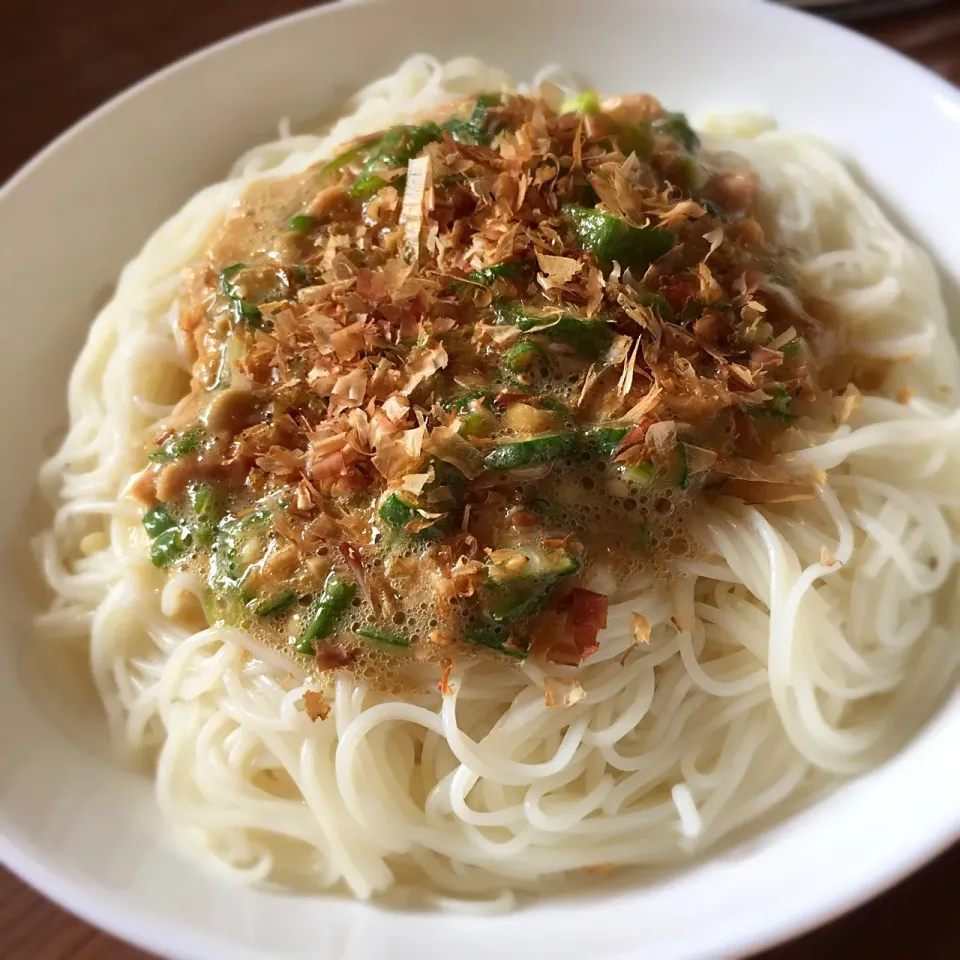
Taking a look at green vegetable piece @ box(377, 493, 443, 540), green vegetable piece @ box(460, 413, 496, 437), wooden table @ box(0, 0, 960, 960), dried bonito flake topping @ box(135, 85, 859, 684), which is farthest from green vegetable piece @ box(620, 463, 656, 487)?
wooden table @ box(0, 0, 960, 960)

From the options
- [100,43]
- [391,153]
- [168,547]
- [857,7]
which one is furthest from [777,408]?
[100,43]

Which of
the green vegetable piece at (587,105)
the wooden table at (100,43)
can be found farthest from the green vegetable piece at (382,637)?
the wooden table at (100,43)

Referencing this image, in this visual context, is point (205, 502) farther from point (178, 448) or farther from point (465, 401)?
point (465, 401)

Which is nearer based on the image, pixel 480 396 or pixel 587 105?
pixel 480 396

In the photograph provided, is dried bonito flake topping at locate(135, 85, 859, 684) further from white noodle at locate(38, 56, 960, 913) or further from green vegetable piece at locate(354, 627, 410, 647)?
white noodle at locate(38, 56, 960, 913)

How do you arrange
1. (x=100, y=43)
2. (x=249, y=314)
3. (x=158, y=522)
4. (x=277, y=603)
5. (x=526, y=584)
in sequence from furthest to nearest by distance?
(x=100, y=43) → (x=249, y=314) → (x=158, y=522) → (x=277, y=603) → (x=526, y=584)

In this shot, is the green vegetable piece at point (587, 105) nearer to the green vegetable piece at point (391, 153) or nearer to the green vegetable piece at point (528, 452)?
the green vegetable piece at point (391, 153)
